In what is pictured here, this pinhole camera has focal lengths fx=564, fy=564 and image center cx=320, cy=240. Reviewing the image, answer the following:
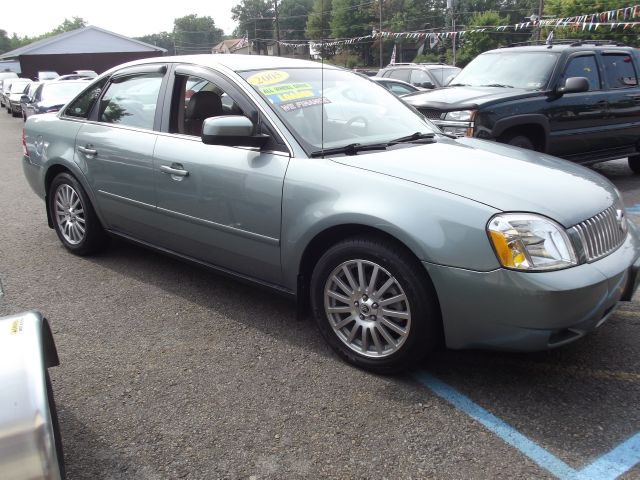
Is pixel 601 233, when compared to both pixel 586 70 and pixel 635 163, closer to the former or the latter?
pixel 586 70

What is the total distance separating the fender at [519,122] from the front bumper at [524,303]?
3.79 meters

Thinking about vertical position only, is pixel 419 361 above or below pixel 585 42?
below

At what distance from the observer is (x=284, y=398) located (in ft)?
9.28

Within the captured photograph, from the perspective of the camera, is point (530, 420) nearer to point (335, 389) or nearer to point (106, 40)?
point (335, 389)

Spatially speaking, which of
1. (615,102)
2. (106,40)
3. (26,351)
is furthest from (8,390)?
(106,40)

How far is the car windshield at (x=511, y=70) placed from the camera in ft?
22.8

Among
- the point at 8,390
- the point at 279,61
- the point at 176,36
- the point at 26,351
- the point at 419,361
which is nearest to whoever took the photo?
the point at 8,390

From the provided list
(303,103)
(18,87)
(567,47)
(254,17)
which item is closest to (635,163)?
(567,47)

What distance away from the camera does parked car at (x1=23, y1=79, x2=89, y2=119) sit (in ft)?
42.7

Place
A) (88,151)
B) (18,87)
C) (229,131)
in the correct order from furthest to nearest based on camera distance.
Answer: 1. (18,87)
2. (88,151)
3. (229,131)

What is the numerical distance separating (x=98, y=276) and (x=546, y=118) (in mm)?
5250

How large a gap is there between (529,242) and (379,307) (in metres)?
0.81

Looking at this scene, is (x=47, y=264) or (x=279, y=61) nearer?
(x=279, y=61)

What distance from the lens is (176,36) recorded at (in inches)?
3617
